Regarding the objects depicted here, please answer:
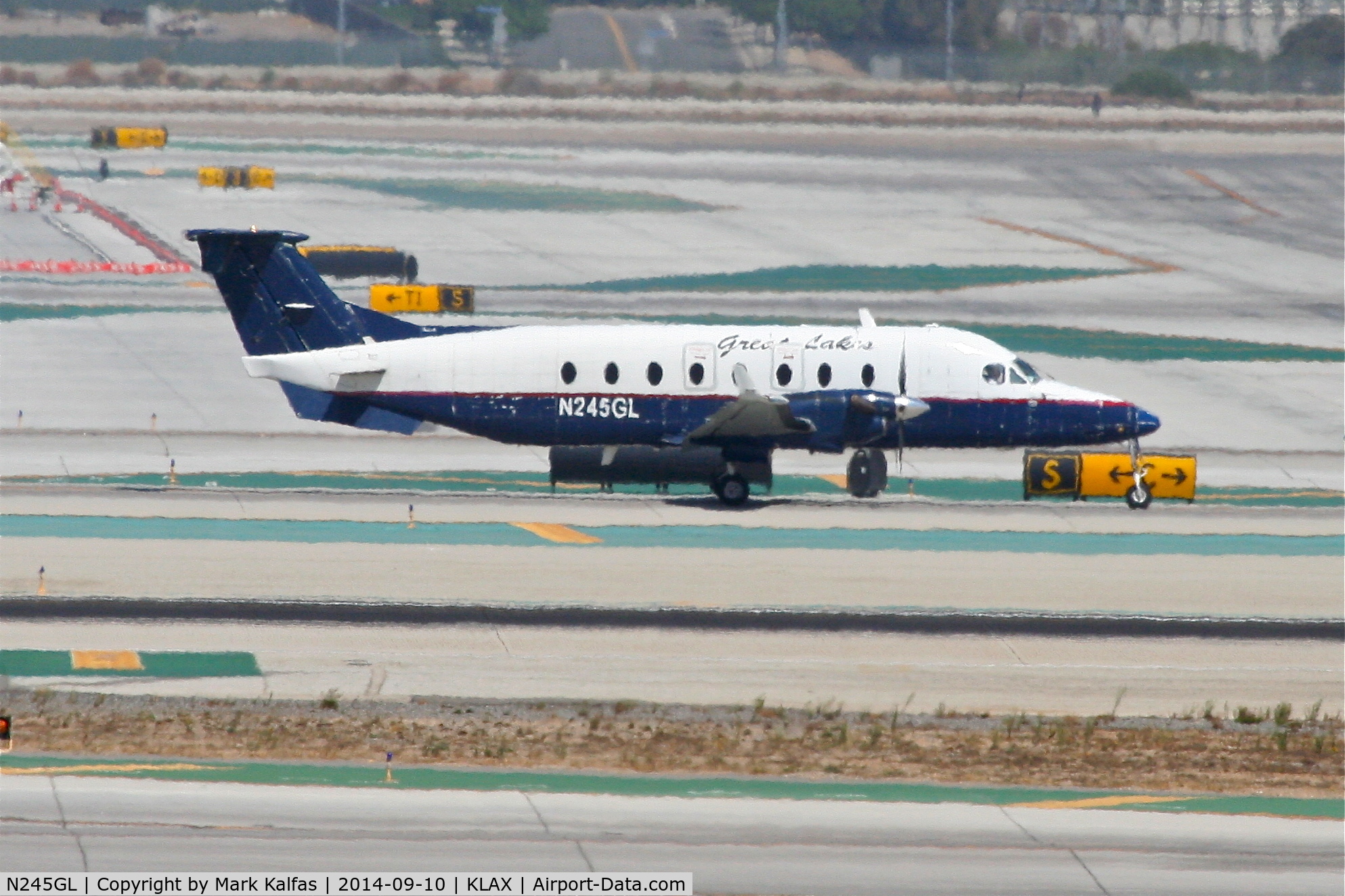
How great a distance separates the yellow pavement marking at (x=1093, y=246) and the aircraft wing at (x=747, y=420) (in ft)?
150

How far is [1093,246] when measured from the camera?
3413 inches

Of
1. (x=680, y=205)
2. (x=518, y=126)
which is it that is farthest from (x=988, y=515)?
A: (x=518, y=126)

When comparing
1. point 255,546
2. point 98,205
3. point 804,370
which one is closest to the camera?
point 255,546

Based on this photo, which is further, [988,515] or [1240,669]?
[988,515]

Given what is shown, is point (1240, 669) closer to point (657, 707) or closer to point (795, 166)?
point (657, 707)

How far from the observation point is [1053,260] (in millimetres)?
82562

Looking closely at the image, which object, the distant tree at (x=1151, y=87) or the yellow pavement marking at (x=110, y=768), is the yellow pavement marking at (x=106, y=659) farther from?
the distant tree at (x=1151, y=87)

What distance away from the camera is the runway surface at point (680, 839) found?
19094 mm

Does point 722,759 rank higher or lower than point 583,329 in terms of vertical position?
lower

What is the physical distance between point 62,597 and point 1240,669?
1892cm

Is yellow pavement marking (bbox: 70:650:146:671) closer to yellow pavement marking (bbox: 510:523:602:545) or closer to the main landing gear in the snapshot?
yellow pavement marking (bbox: 510:523:602:545)

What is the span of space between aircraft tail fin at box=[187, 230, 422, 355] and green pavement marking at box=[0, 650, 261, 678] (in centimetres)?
1241

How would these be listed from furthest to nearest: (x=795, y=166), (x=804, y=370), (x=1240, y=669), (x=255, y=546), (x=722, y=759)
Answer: (x=795, y=166)
(x=804, y=370)
(x=255, y=546)
(x=1240, y=669)
(x=722, y=759)
